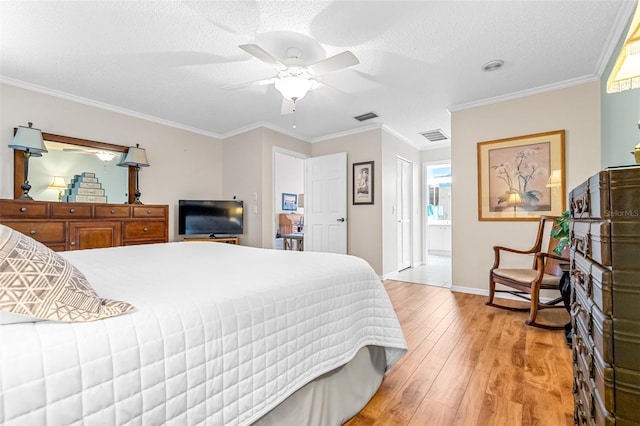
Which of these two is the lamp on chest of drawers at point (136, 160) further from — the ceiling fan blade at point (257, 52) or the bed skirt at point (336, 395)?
the bed skirt at point (336, 395)

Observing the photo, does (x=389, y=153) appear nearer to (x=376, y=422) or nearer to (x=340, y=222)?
(x=340, y=222)

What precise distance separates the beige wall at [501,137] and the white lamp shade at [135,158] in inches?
161

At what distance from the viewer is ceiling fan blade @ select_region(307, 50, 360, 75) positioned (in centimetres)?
199

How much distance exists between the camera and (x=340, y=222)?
15.5ft

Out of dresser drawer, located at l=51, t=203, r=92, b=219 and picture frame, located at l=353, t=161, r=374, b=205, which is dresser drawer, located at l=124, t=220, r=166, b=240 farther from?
picture frame, located at l=353, t=161, r=374, b=205

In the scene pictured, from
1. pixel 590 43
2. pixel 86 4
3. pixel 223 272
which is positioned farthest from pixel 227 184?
pixel 590 43

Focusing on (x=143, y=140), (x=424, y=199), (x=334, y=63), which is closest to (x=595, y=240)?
(x=334, y=63)

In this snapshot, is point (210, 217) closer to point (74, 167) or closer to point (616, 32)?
point (74, 167)

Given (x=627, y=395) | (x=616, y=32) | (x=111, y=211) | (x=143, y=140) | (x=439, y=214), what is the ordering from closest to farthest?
(x=627, y=395) < (x=616, y=32) < (x=111, y=211) < (x=143, y=140) < (x=439, y=214)

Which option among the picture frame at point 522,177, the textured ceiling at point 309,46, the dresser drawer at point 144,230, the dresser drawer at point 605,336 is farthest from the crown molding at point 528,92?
the dresser drawer at point 144,230

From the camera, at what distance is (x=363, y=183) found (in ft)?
15.0

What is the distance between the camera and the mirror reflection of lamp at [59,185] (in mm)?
3245

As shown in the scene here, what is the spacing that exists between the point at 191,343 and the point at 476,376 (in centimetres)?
174

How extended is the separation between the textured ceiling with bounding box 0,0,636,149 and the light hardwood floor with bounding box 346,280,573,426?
7.41ft
